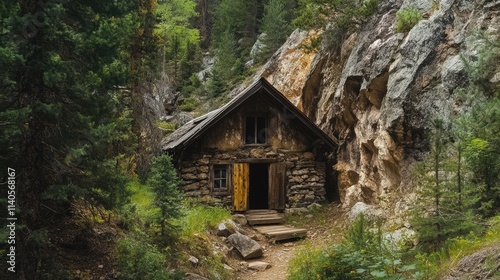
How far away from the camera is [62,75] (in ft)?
19.3

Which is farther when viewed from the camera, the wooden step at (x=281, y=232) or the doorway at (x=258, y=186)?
the doorway at (x=258, y=186)

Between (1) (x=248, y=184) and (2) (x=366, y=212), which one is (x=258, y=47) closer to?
(1) (x=248, y=184)

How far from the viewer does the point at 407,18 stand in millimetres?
13648

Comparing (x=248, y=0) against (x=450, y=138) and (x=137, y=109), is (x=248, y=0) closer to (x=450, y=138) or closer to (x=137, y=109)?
(x=137, y=109)

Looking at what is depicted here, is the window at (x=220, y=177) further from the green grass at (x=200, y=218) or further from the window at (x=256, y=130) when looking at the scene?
the window at (x=256, y=130)

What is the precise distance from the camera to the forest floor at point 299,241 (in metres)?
10.6

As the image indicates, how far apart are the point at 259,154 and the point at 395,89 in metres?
6.45

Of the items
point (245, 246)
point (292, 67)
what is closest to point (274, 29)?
point (292, 67)

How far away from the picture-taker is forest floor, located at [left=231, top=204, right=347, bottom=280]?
34.9 feet

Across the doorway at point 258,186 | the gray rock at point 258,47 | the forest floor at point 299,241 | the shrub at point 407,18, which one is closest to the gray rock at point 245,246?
the forest floor at point 299,241

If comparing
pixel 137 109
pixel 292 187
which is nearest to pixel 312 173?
pixel 292 187

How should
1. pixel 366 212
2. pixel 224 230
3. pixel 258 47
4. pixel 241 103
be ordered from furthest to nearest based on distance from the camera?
pixel 258 47 < pixel 241 103 < pixel 366 212 < pixel 224 230

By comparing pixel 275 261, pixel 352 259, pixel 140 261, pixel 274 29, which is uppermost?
pixel 274 29

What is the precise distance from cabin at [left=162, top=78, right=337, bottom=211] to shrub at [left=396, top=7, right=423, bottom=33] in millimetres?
5027
